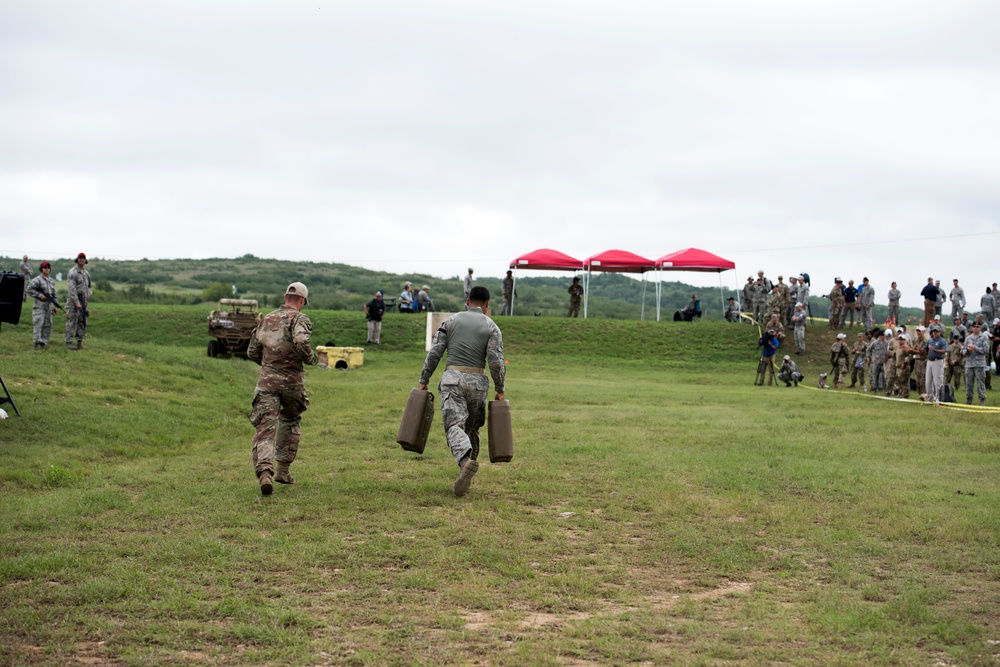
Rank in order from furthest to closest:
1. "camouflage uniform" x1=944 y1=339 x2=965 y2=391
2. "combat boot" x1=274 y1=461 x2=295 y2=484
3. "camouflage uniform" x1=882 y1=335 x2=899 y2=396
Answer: "camouflage uniform" x1=944 y1=339 x2=965 y2=391 → "camouflage uniform" x1=882 y1=335 x2=899 y2=396 → "combat boot" x1=274 y1=461 x2=295 y2=484

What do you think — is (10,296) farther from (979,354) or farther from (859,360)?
(859,360)

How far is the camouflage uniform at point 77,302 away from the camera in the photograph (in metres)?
22.4

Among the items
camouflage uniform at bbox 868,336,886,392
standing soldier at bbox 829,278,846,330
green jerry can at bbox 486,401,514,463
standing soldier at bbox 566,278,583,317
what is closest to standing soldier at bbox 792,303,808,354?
standing soldier at bbox 829,278,846,330

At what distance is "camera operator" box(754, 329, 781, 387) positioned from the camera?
99.5ft

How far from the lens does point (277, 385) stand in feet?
34.6

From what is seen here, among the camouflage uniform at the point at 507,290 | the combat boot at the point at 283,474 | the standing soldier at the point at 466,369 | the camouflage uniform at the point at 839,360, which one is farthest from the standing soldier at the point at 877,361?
the combat boot at the point at 283,474

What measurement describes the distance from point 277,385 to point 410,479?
1.94m

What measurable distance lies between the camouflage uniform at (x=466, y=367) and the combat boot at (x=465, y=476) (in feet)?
0.84

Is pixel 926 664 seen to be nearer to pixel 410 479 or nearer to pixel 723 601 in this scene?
pixel 723 601

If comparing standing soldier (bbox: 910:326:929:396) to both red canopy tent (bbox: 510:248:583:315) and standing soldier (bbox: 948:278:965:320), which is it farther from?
red canopy tent (bbox: 510:248:583:315)

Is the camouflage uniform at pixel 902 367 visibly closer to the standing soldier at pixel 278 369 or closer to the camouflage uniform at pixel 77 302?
the camouflage uniform at pixel 77 302

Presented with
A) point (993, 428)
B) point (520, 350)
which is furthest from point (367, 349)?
point (993, 428)

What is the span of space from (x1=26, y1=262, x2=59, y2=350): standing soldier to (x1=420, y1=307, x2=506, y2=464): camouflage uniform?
13718 millimetres

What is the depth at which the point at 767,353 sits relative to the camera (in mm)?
→ 30609
